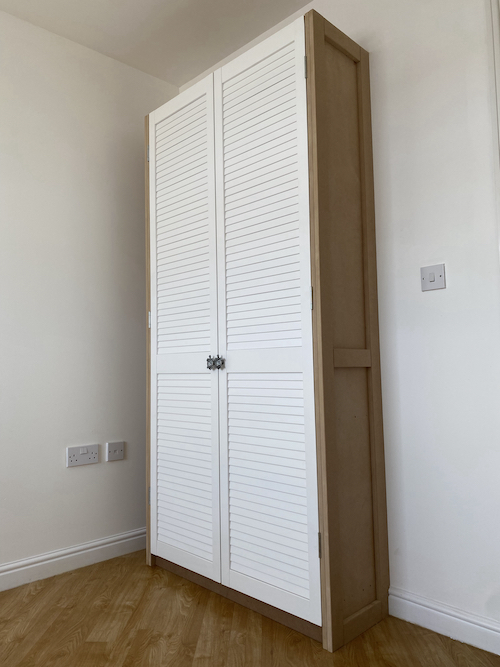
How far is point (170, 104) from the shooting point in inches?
95.2

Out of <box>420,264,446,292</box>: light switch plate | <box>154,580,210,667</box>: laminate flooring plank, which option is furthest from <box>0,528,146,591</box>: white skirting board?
<box>420,264,446,292</box>: light switch plate

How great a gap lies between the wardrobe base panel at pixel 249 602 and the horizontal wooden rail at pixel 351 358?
90 centimetres

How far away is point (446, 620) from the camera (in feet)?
5.74

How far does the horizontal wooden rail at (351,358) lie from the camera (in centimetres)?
179

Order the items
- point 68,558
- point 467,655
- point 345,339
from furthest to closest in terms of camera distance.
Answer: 1. point 68,558
2. point 345,339
3. point 467,655

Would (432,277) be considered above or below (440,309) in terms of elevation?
above

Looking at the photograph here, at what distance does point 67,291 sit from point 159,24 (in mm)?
1407

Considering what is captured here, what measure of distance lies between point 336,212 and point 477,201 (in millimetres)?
482

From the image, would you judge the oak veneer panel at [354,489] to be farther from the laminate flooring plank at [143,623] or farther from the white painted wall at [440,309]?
the laminate flooring plank at [143,623]

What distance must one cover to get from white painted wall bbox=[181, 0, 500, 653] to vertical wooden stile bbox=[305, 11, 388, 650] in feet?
0.24

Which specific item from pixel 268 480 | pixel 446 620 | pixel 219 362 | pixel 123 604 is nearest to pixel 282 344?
pixel 219 362

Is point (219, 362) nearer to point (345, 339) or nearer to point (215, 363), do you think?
point (215, 363)

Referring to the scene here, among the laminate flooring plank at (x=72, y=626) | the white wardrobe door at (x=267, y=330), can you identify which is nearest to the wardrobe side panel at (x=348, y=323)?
the white wardrobe door at (x=267, y=330)

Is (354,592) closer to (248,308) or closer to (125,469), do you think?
(248,308)
